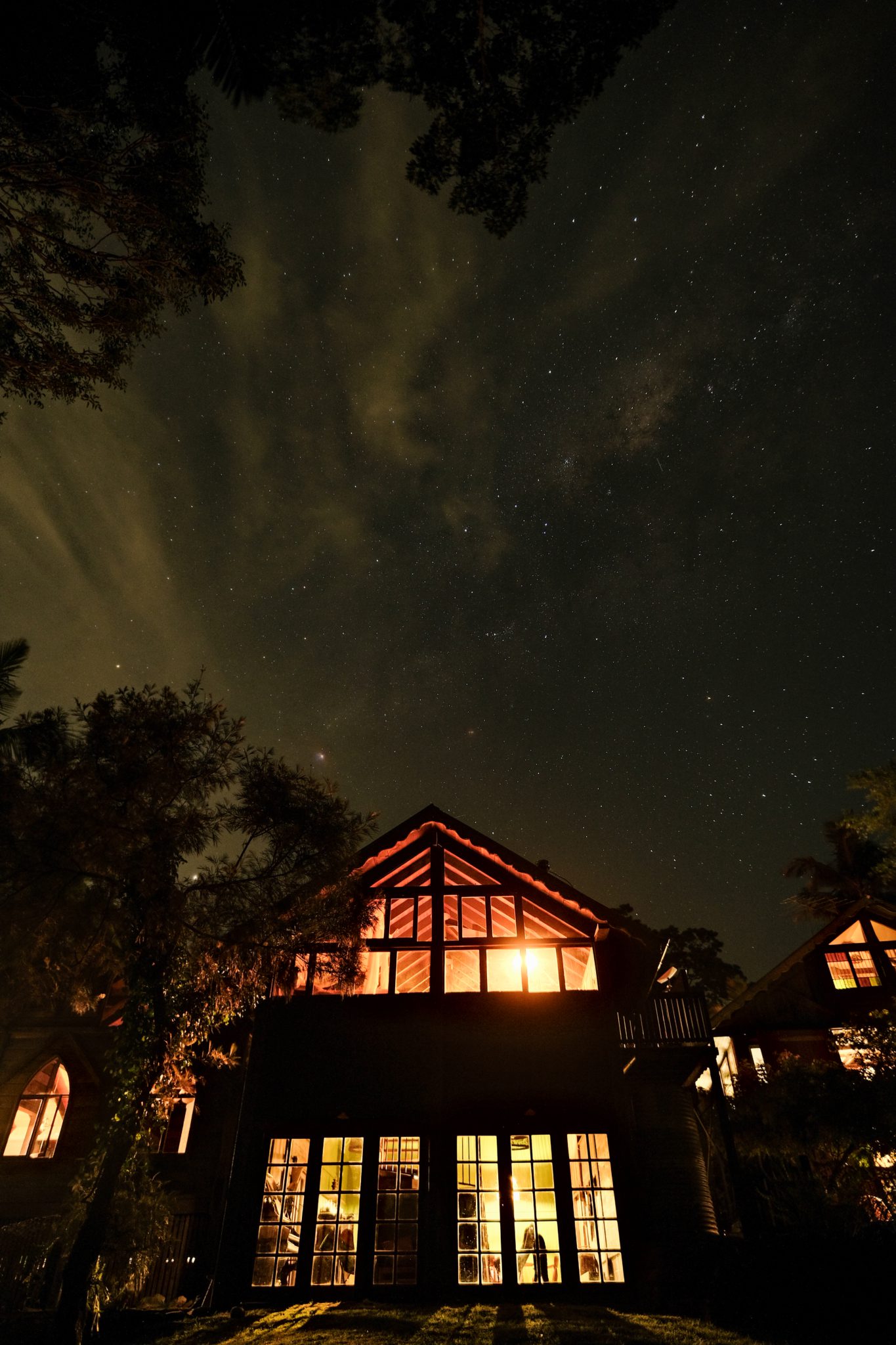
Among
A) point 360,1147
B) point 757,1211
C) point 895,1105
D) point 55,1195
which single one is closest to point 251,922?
point 360,1147

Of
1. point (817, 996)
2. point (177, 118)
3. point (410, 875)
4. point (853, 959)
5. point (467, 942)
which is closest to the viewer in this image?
point (177, 118)

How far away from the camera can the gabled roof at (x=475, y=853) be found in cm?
1544

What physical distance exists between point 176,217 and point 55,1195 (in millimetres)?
23146

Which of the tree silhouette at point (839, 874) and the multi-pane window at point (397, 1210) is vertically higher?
the tree silhouette at point (839, 874)

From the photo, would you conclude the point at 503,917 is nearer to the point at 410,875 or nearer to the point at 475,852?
the point at 475,852

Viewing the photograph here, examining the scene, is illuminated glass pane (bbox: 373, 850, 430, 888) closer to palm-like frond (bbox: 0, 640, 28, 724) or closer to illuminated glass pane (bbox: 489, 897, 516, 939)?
illuminated glass pane (bbox: 489, 897, 516, 939)

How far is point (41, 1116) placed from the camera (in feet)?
61.7

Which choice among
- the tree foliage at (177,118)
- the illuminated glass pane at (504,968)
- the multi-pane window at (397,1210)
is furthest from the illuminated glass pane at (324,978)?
the tree foliage at (177,118)

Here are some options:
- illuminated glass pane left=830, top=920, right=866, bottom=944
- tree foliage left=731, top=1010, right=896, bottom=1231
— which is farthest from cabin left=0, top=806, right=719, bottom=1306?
illuminated glass pane left=830, top=920, right=866, bottom=944

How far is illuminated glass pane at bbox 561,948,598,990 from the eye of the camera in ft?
50.4

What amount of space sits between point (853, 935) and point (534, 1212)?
632 inches

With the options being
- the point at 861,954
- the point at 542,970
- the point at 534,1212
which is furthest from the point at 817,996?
the point at 534,1212

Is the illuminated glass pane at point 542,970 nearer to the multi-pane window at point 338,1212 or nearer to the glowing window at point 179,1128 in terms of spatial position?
the multi-pane window at point 338,1212

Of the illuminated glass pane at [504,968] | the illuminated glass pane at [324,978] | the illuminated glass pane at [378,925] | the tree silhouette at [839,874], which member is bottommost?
the illuminated glass pane at [324,978]
